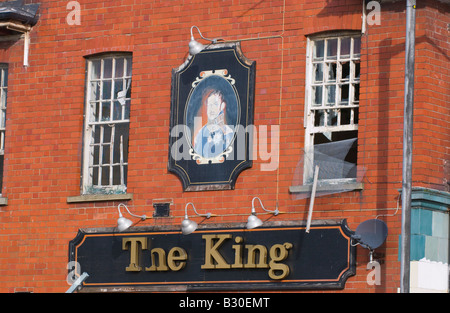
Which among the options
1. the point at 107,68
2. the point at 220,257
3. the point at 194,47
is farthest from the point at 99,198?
the point at 194,47

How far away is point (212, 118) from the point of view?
19.5 meters

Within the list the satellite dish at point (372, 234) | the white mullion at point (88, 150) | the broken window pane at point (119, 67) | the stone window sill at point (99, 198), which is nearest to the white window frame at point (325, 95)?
the satellite dish at point (372, 234)

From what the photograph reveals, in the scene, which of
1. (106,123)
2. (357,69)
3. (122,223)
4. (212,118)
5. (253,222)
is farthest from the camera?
(106,123)

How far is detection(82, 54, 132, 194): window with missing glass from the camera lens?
20328mm

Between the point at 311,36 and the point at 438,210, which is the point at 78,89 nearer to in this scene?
the point at 311,36

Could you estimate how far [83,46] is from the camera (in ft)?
68.0

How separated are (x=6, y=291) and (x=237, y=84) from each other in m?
5.48

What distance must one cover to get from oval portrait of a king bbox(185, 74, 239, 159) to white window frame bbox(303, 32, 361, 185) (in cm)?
124

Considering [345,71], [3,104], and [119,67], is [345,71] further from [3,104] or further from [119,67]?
[3,104]

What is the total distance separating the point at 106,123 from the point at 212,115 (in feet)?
6.92

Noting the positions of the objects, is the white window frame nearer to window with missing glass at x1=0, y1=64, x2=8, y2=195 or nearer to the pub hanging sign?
the pub hanging sign

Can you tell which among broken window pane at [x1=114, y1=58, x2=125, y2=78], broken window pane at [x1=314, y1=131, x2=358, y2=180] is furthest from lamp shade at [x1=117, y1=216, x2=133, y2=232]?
broken window pane at [x1=314, y1=131, x2=358, y2=180]

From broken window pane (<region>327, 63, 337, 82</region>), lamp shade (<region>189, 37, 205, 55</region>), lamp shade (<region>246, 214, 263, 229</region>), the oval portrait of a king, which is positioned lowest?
lamp shade (<region>246, 214, 263, 229</region>)

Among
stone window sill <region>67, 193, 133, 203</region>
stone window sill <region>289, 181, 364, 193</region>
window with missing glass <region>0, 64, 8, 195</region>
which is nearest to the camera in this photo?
stone window sill <region>289, 181, 364, 193</region>
